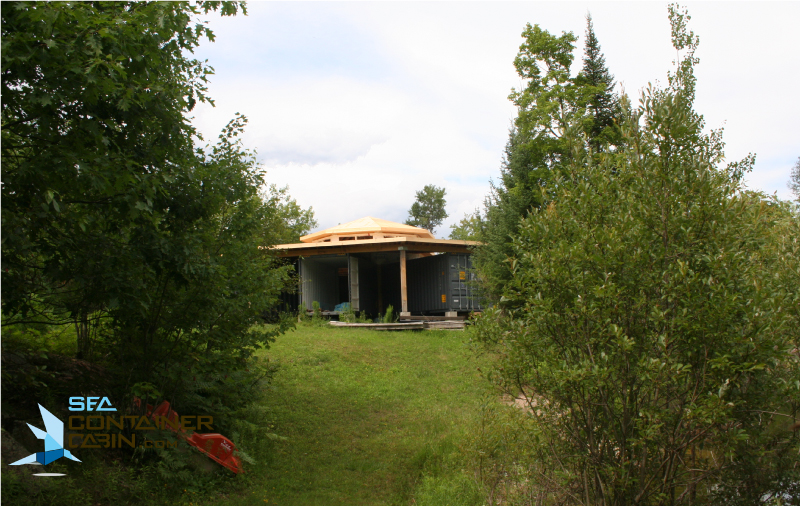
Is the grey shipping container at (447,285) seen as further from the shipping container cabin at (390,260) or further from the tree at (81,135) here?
the tree at (81,135)

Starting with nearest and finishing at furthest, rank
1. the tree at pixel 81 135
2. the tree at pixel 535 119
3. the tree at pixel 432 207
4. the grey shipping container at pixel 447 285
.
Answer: the tree at pixel 81 135, the tree at pixel 535 119, the grey shipping container at pixel 447 285, the tree at pixel 432 207

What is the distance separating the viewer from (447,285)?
1945 cm

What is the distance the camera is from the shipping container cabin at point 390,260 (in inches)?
728

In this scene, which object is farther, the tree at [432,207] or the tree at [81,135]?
the tree at [432,207]

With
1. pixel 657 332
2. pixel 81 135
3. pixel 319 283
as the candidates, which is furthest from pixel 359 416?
pixel 319 283

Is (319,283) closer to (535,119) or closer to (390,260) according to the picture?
(390,260)

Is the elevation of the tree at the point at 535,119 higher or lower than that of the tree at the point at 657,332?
higher

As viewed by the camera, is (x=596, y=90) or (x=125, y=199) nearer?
(x=125, y=199)

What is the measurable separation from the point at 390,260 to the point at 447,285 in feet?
18.2

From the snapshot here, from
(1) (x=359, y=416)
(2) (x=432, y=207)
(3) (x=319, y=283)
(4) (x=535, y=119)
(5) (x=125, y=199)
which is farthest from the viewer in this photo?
(2) (x=432, y=207)

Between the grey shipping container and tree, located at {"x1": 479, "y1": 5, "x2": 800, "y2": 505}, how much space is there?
13554mm

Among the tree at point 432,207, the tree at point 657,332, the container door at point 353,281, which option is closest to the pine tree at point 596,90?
the container door at point 353,281

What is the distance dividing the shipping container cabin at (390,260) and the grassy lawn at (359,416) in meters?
4.41

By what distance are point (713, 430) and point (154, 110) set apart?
528cm
